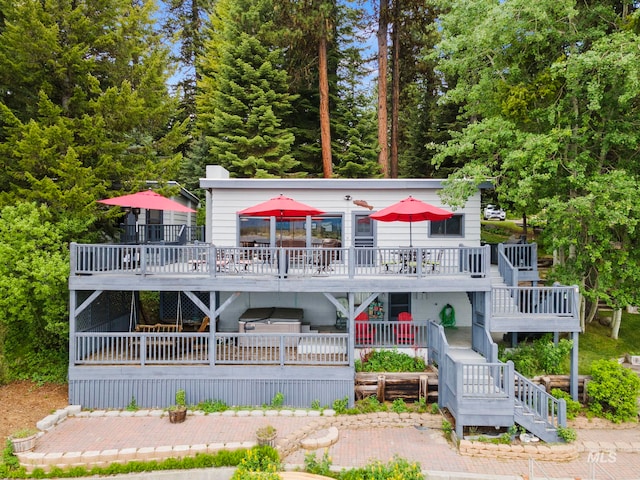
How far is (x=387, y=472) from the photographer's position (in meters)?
7.43

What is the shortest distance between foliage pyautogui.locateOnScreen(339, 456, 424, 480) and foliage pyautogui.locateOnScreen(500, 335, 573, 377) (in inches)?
208

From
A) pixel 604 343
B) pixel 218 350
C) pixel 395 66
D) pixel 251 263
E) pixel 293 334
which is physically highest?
pixel 395 66

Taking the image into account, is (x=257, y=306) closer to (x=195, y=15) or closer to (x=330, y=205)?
(x=330, y=205)

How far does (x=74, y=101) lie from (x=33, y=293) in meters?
6.16

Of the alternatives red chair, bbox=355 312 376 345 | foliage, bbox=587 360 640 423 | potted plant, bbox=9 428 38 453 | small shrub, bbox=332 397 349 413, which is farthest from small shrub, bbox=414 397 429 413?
potted plant, bbox=9 428 38 453

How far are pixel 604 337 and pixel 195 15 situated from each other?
35838 millimetres

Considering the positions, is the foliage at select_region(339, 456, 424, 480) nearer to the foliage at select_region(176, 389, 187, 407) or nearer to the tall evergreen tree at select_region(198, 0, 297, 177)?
the foliage at select_region(176, 389, 187, 407)

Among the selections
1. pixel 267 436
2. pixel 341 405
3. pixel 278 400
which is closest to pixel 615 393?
pixel 341 405

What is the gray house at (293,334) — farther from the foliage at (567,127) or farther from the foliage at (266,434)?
the foliage at (567,127)

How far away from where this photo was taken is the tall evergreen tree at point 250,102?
2225cm

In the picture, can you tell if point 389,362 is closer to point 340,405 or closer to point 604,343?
point 340,405

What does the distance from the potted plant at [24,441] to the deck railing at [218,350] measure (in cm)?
234

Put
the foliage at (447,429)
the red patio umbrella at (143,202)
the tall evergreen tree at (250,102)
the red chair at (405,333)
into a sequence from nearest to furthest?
the foliage at (447,429), the red patio umbrella at (143,202), the red chair at (405,333), the tall evergreen tree at (250,102)

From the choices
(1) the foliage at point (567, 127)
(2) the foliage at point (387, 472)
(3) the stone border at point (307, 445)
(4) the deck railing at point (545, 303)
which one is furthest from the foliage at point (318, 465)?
(1) the foliage at point (567, 127)
